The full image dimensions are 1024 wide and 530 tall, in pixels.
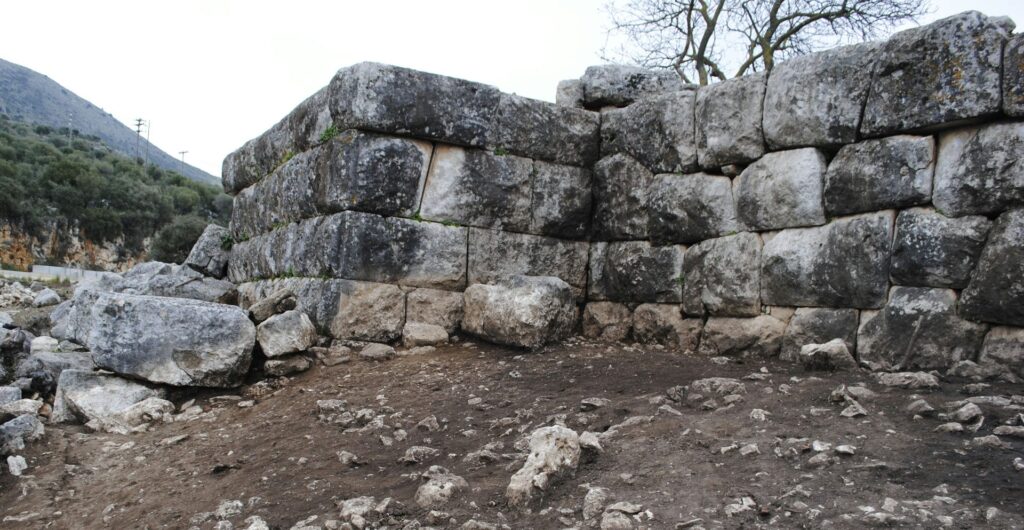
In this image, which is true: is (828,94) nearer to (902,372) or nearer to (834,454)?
(902,372)

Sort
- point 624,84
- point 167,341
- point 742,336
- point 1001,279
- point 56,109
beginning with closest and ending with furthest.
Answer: point 1001,279
point 167,341
point 742,336
point 624,84
point 56,109

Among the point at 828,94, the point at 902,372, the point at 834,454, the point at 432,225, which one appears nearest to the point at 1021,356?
the point at 902,372

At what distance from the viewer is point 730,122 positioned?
5727 millimetres

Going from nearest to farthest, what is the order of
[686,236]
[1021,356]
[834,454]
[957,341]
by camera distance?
[834,454] → [1021,356] → [957,341] → [686,236]

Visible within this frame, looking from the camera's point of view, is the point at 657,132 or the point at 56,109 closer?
the point at 657,132

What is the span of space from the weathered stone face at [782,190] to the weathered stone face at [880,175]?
0.09 m

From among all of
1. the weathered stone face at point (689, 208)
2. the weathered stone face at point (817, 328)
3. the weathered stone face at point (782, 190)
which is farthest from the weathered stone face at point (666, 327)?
the weathered stone face at point (782, 190)

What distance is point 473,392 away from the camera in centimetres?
492

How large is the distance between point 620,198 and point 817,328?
7.57 ft

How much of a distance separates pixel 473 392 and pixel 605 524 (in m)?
2.28

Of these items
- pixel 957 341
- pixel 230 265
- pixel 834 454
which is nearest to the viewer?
pixel 834 454

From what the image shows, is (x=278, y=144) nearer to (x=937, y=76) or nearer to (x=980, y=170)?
(x=937, y=76)

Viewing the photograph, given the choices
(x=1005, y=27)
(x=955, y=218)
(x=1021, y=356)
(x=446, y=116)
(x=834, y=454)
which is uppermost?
(x=1005, y=27)

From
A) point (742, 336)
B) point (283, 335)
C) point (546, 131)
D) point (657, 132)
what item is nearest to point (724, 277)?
point (742, 336)
